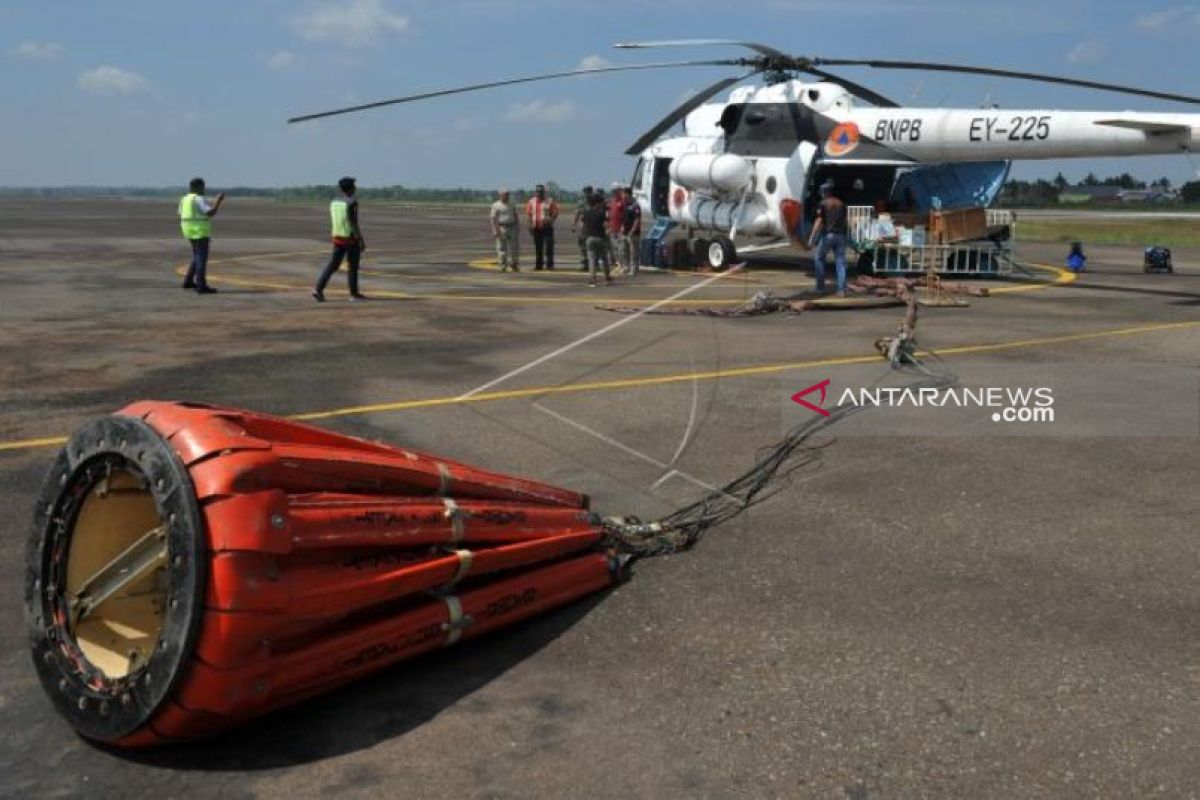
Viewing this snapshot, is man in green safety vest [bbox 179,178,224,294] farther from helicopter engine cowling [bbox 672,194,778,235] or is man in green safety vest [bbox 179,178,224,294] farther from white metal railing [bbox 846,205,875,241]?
white metal railing [bbox 846,205,875,241]

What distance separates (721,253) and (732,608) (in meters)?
19.0

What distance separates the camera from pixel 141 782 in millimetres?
3287

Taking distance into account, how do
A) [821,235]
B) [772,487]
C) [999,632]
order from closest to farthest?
[999,632] < [772,487] < [821,235]

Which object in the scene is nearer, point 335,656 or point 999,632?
point 335,656

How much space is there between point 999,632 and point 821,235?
47.3 ft

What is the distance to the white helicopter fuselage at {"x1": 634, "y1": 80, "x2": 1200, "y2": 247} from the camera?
58.8ft

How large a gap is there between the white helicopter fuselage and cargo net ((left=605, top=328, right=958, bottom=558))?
34.6 feet

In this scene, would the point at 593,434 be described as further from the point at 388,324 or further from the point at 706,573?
the point at 388,324

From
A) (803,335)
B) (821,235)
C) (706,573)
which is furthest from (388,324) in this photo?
(706,573)

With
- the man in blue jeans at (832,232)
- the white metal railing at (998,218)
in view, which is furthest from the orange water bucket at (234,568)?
the white metal railing at (998,218)

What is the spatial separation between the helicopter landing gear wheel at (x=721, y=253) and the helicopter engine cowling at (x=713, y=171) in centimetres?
136

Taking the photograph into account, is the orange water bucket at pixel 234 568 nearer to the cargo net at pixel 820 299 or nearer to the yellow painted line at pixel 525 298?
the cargo net at pixel 820 299

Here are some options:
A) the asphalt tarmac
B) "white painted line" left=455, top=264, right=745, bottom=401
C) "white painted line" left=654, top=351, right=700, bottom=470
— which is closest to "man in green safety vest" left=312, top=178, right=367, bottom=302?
the asphalt tarmac

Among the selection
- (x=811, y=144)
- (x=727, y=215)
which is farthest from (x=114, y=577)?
(x=727, y=215)
